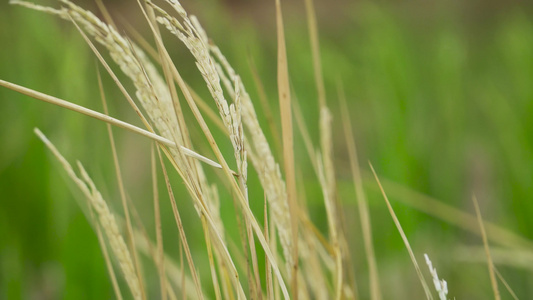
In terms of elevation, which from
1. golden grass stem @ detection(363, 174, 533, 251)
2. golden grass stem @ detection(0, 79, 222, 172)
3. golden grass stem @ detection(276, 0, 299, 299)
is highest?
golden grass stem @ detection(0, 79, 222, 172)

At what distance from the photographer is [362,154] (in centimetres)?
130

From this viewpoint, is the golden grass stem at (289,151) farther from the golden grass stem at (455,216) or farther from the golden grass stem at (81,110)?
the golden grass stem at (455,216)

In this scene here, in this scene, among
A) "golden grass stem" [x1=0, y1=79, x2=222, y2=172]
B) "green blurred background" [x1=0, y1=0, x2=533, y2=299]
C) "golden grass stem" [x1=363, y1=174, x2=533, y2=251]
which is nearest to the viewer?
"golden grass stem" [x1=0, y1=79, x2=222, y2=172]

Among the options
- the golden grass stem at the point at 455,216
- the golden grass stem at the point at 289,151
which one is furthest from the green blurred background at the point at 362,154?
the golden grass stem at the point at 289,151

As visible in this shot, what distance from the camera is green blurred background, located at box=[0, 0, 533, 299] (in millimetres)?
802

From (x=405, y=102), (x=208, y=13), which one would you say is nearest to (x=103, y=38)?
(x=405, y=102)

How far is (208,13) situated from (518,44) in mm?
→ 643

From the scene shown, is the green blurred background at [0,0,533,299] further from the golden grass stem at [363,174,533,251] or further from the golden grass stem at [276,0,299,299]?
the golden grass stem at [276,0,299,299]

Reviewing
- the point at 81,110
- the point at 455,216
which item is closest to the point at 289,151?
the point at 81,110

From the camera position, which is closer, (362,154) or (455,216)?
(455,216)

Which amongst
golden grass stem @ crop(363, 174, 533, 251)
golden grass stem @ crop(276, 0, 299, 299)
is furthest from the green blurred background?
golden grass stem @ crop(276, 0, 299, 299)

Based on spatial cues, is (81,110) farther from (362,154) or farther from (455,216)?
(362,154)

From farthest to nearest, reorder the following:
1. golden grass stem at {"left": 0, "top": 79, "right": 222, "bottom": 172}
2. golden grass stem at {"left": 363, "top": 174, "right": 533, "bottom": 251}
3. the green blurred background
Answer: the green blurred background, golden grass stem at {"left": 363, "top": 174, "right": 533, "bottom": 251}, golden grass stem at {"left": 0, "top": 79, "right": 222, "bottom": 172}

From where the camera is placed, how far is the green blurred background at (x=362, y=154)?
0.80 meters
